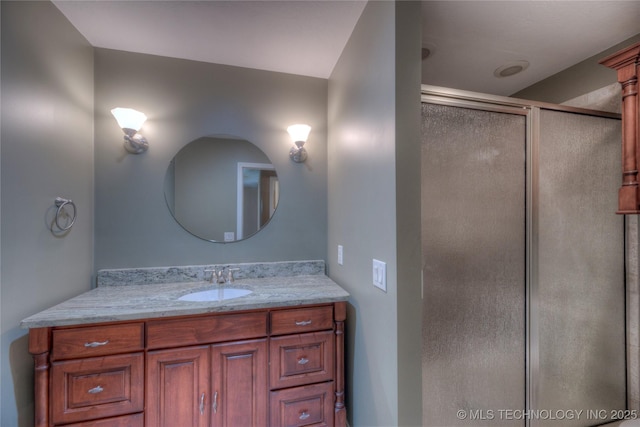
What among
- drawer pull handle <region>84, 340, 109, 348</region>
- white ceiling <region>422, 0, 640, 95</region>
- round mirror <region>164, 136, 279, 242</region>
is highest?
white ceiling <region>422, 0, 640, 95</region>

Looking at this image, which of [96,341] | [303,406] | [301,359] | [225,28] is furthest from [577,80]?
[96,341]

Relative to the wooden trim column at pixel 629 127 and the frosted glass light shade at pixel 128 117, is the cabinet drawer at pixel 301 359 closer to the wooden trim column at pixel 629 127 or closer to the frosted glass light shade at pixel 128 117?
the frosted glass light shade at pixel 128 117

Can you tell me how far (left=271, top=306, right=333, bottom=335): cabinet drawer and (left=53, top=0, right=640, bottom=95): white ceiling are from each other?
1580mm

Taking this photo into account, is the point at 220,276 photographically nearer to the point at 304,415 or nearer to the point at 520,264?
the point at 304,415

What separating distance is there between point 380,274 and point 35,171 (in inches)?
67.4

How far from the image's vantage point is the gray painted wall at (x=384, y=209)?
1.03 meters

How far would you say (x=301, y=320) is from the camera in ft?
4.66

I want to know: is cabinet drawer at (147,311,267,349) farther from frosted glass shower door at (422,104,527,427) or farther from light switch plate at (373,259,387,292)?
frosted glass shower door at (422,104,527,427)

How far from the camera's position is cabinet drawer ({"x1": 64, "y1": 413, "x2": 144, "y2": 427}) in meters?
1.17

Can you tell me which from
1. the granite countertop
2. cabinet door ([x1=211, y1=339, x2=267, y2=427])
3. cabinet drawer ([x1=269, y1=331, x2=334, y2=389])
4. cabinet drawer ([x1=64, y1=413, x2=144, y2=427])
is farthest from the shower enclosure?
cabinet drawer ([x1=64, y1=413, x2=144, y2=427])

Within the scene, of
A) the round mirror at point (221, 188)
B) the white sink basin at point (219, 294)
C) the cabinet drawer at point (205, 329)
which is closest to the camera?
the cabinet drawer at point (205, 329)

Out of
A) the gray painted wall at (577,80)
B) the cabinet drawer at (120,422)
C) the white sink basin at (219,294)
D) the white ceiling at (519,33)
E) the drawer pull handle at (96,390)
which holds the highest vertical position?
the white ceiling at (519,33)

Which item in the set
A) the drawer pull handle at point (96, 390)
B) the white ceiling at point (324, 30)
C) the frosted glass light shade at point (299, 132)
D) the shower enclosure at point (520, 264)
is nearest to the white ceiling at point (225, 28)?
the white ceiling at point (324, 30)

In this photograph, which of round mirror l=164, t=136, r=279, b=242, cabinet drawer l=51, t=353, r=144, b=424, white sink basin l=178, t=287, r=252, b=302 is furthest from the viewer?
round mirror l=164, t=136, r=279, b=242
